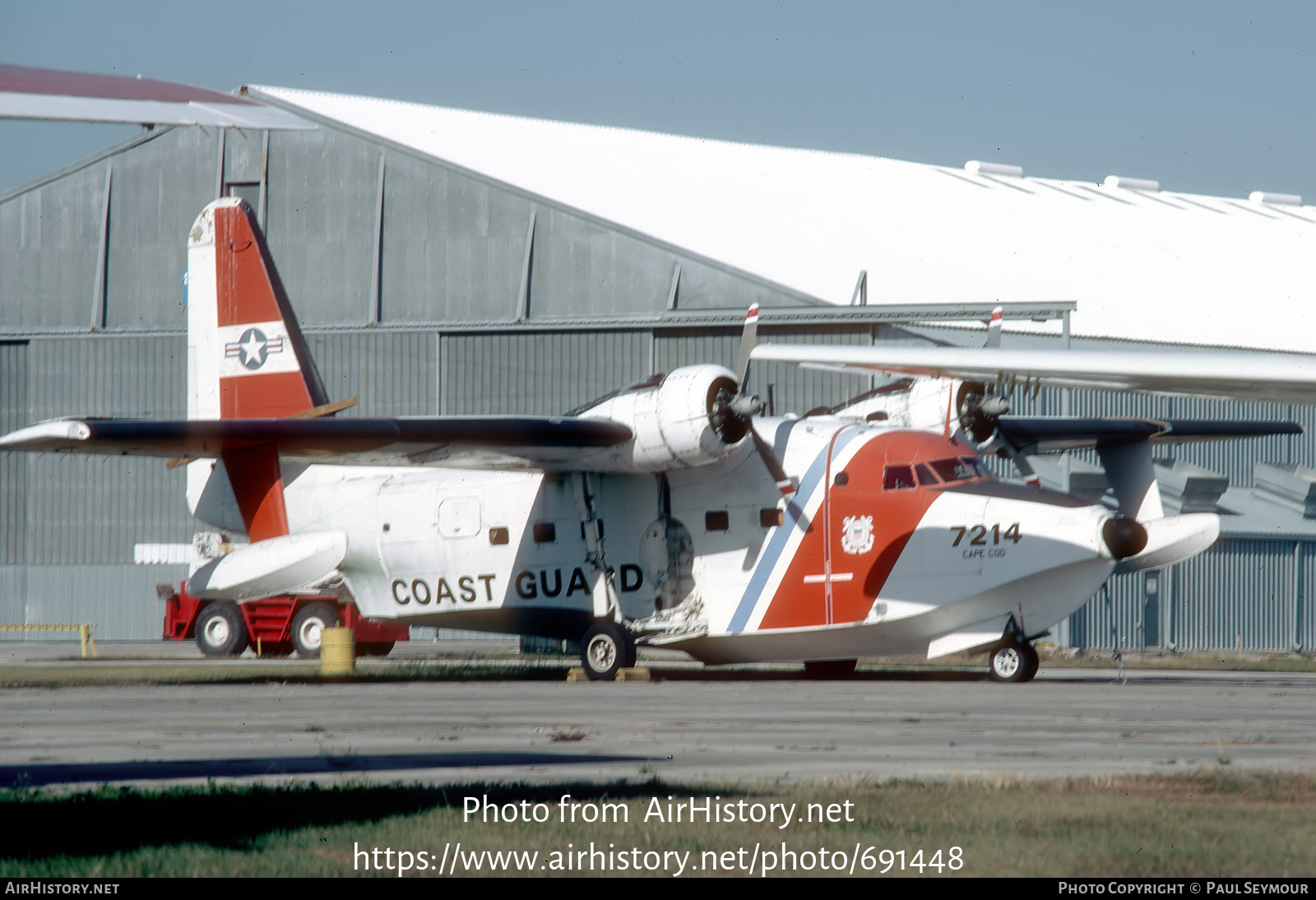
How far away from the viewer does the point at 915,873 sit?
228 inches

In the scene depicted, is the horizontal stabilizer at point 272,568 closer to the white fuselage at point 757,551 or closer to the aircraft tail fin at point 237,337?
the white fuselage at point 757,551

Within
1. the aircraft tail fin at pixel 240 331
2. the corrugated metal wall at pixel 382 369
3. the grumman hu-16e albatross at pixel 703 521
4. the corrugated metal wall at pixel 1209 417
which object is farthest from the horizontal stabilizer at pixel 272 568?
the corrugated metal wall at pixel 1209 417

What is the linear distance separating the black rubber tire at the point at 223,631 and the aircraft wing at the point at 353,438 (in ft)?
36.1

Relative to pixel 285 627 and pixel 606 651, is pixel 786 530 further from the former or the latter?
pixel 285 627

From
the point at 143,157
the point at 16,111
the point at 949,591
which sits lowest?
the point at 949,591

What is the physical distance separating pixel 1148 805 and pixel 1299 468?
104ft

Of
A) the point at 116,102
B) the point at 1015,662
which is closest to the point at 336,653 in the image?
the point at 1015,662

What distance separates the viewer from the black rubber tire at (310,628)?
29.0 metres

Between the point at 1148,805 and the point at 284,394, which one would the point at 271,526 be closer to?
the point at 284,394

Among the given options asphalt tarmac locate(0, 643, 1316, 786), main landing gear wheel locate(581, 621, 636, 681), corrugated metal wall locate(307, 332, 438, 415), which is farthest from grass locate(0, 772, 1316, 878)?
corrugated metal wall locate(307, 332, 438, 415)

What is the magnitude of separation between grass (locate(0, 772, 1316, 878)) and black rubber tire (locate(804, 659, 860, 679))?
42.2 feet

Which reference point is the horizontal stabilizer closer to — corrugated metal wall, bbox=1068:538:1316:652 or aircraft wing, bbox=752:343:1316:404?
aircraft wing, bbox=752:343:1316:404

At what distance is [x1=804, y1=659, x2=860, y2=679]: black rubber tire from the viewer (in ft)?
69.2

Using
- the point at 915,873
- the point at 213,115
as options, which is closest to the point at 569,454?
the point at 213,115
